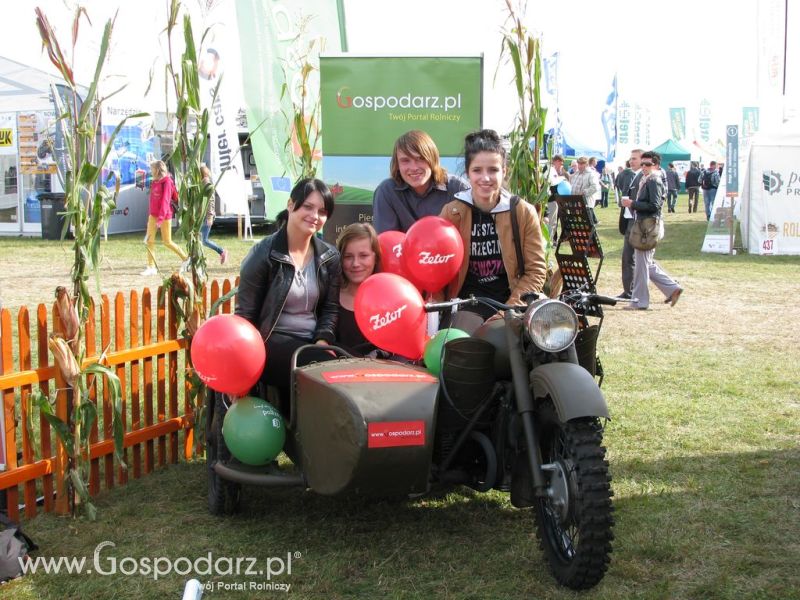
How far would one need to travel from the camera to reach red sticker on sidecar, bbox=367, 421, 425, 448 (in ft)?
11.4

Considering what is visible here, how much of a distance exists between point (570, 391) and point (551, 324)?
0.30 meters

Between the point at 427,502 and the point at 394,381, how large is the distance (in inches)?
47.8

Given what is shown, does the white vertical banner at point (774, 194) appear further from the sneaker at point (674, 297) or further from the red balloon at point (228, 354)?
the red balloon at point (228, 354)

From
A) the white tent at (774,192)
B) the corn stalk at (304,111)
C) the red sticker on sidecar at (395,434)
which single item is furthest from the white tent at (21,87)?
the red sticker on sidecar at (395,434)

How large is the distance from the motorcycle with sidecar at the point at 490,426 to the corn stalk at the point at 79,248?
2.85ft

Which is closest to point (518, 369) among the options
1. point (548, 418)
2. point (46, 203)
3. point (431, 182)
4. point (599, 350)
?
point (548, 418)

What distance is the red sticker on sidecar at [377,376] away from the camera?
3.62m

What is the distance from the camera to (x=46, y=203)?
20422 millimetres

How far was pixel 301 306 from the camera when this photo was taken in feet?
14.8

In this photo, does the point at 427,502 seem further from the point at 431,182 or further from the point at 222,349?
the point at 431,182

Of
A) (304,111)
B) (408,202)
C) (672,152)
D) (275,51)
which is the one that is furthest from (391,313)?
(672,152)

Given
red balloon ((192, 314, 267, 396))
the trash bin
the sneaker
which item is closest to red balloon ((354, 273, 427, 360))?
red balloon ((192, 314, 267, 396))

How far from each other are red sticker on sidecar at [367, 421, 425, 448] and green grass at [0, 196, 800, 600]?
632 millimetres

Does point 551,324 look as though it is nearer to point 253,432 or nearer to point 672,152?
point 253,432
